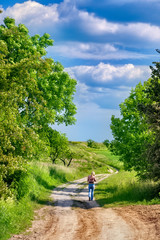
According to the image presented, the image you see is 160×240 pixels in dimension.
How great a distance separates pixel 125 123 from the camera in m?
28.4

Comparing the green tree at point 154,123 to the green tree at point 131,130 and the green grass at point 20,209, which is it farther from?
the green grass at point 20,209

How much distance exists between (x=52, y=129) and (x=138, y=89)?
46.2ft

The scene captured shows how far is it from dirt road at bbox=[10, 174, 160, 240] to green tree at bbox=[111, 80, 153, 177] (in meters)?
10.3

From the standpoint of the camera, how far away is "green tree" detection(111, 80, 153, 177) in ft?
87.3

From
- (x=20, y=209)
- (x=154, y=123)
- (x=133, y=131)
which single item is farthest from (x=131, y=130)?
(x=20, y=209)

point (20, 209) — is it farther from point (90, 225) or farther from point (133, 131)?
point (133, 131)

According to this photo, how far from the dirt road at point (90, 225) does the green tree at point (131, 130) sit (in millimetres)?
10319

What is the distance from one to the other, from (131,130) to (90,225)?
1571 cm

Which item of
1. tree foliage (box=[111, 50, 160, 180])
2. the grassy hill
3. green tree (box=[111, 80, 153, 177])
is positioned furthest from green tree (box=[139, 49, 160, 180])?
green tree (box=[111, 80, 153, 177])

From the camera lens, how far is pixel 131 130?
1084 inches

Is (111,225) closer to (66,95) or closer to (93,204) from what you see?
(93,204)

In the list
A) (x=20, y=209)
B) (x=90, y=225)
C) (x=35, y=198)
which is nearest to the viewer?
(x=90, y=225)

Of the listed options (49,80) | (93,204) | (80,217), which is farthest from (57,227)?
(49,80)

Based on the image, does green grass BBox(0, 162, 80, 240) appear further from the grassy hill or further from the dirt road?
the dirt road
